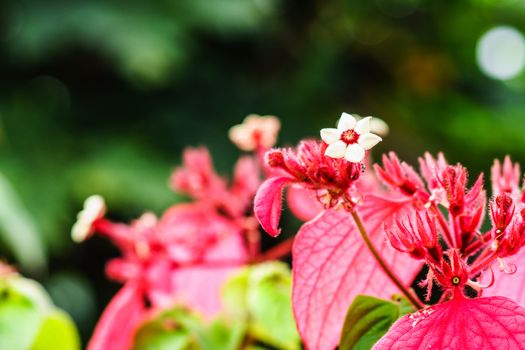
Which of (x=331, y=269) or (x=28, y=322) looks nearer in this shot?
(x=331, y=269)

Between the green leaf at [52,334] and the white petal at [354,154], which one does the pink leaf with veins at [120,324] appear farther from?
the white petal at [354,154]

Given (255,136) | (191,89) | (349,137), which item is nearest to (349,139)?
(349,137)

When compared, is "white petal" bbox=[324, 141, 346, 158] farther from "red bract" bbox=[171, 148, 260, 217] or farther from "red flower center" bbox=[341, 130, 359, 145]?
"red bract" bbox=[171, 148, 260, 217]

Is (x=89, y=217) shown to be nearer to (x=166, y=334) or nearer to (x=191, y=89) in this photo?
(x=166, y=334)

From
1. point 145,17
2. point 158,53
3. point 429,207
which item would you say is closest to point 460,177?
point 429,207

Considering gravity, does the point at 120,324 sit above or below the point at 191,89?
below

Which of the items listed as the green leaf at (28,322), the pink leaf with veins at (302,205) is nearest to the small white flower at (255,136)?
the pink leaf with veins at (302,205)
